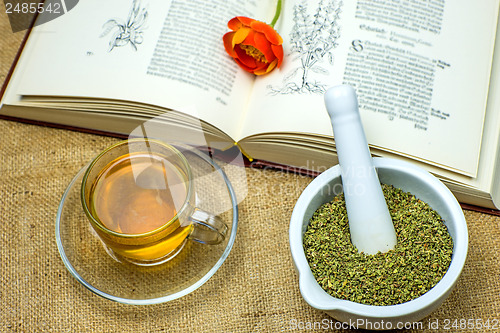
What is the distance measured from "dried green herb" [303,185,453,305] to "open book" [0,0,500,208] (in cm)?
12

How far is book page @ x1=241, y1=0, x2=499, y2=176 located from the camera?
989mm

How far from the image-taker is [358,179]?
853 mm

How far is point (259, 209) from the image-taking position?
1.08m

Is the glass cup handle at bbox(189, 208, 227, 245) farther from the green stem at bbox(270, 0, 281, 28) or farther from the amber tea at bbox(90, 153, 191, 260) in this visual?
the green stem at bbox(270, 0, 281, 28)

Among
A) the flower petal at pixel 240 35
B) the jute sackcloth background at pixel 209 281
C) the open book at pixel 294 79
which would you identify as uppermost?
the flower petal at pixel 240 35

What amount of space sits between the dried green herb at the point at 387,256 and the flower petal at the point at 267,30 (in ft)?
1.11

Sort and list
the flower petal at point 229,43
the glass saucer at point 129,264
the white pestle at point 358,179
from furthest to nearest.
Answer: the flower petal at point 229,43 → the glass saucer at point 129,264 → the white pestle at point 358,179

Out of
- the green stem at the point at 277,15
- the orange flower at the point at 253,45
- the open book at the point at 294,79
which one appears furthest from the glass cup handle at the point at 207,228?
the green stem at the point at 277,15

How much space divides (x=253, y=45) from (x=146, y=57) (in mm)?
221

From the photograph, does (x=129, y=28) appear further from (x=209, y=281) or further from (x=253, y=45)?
(x=209, y=281)

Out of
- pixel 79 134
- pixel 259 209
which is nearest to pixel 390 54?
pixel 259 209

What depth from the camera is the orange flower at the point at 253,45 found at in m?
1.04

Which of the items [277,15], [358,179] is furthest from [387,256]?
[277,15]

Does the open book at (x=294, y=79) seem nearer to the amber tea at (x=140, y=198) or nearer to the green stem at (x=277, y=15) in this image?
the green stem at (x=277, y=15)
